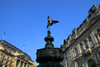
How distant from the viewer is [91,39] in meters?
20.9

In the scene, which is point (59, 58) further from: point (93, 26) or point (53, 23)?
point (93, 26)

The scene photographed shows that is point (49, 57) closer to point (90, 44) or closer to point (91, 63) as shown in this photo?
point (91, 63)

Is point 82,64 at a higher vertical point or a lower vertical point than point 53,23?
lower

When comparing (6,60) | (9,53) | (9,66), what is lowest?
(9,66)

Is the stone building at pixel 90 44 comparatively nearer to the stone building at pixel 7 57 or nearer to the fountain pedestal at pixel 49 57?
the fountain pedestal at pixel 49 57

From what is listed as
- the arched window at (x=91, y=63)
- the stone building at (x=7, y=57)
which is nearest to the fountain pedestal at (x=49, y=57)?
the arched window at (x=91, y=63)

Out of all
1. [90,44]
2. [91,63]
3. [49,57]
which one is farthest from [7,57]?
[49,57]

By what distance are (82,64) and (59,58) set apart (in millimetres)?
19592

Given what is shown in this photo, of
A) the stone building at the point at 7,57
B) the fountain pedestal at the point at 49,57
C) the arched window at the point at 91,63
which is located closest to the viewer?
the fountain pedestal at the point at 49,57

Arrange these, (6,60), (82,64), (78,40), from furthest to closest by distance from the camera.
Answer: (6,60) < (78,40) < (82,64)

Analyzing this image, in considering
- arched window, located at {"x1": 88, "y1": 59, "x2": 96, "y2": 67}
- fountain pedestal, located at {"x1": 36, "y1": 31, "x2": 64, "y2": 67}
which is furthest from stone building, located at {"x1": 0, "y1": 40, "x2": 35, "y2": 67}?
fountain pedestal, located at {"x1": 36, "y1": 31, "x2": 64, "y2": 67}

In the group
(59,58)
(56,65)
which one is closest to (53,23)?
(59,58)

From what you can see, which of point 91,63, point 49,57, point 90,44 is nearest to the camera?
point 49,57

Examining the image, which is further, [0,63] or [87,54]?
[0,63]
